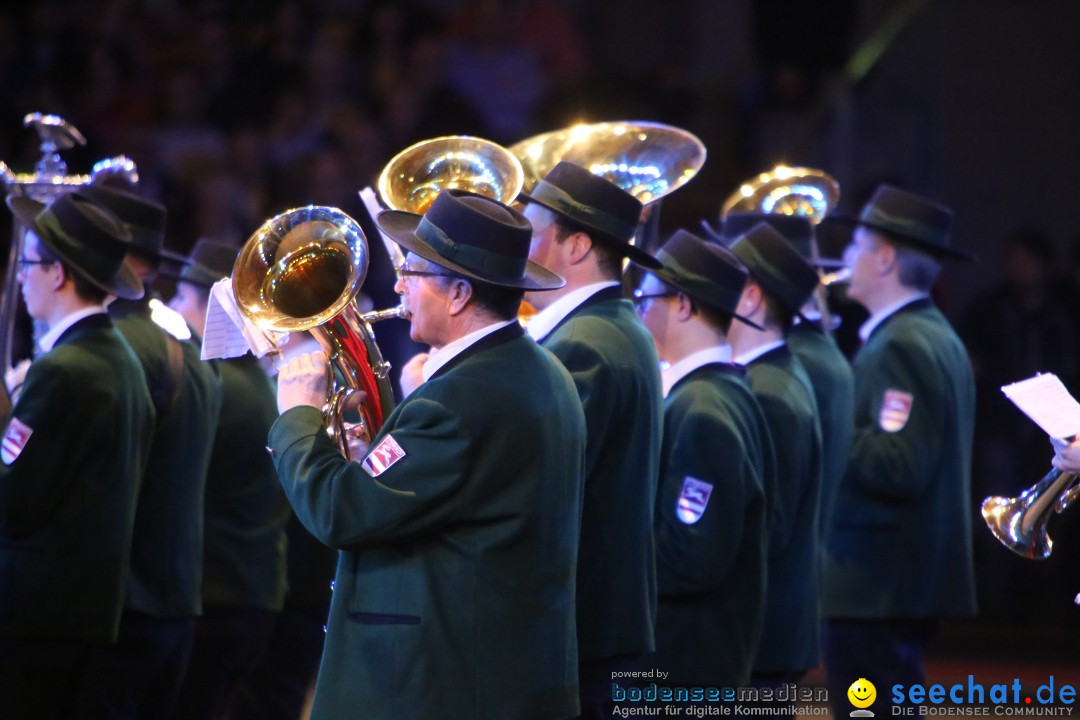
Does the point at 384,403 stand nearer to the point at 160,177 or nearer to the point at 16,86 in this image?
the point at 160,177

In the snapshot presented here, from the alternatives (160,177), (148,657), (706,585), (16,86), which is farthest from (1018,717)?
(16,86)

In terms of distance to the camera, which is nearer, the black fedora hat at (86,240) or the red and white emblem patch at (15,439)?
the red and white emblem patch at (15,439)

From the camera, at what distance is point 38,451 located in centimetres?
418

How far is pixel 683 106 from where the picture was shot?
1050 centimetres

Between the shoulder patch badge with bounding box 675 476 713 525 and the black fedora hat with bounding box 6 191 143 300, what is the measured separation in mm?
1713

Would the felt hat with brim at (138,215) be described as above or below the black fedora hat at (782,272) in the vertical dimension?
above

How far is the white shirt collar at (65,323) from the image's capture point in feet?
14.5

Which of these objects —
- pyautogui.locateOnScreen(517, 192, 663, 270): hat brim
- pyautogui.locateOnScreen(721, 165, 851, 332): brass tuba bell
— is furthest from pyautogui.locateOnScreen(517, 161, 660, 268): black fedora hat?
pyautogui.locateOnScreen(721, 165, 851, 332): brass tuba bell

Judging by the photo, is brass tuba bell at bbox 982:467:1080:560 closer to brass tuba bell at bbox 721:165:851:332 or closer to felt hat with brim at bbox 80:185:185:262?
brass tuba bell at bbox 721:165:851:332

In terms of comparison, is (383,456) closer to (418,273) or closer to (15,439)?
(418,273)

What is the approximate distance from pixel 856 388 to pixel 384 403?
243 cm

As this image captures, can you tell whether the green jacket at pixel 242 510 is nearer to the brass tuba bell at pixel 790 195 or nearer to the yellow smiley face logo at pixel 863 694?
the yellow smiley face logo at pixel 863 694

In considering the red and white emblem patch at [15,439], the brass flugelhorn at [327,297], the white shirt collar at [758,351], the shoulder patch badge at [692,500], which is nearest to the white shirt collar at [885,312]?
the white shirt collar at [758,351]

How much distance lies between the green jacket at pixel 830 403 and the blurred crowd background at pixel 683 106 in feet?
10.4
